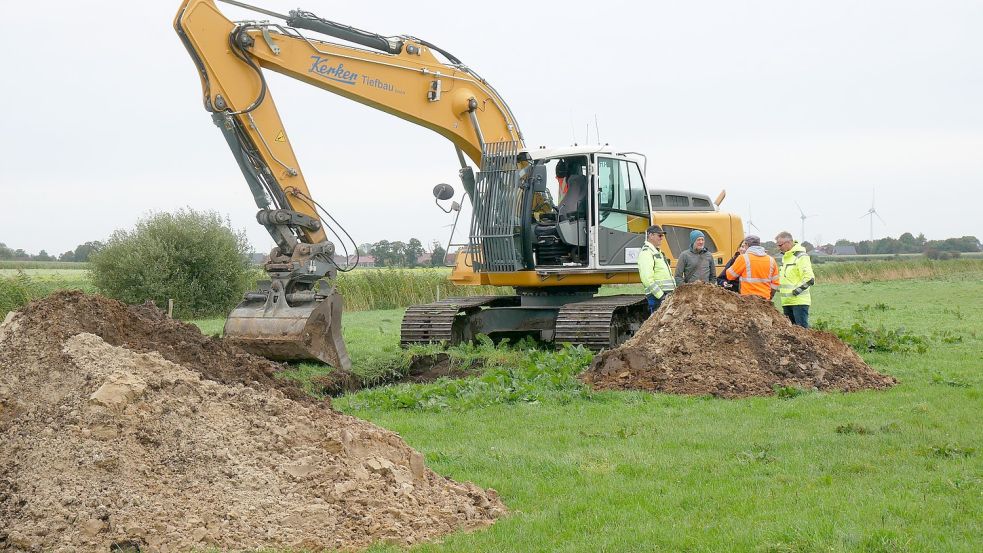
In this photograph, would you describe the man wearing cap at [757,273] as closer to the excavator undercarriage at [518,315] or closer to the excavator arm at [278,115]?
the excavator undercarriage at [518,315]

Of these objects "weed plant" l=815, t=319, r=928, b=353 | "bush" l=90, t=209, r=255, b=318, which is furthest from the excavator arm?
"bush" l=90, t=209, r=255, b=318

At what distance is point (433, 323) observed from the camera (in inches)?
536

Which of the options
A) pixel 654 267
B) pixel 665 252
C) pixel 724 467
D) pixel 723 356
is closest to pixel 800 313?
pixel 654 267

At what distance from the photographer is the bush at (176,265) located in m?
28.5

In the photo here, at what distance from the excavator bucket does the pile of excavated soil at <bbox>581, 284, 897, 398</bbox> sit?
306 centimetres

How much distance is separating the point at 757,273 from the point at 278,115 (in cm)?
644

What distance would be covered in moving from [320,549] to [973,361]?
10.2 meters

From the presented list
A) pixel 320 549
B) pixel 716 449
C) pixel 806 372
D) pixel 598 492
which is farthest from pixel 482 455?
pixel 806 372

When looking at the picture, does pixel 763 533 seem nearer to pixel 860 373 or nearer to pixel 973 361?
pixel 860 373

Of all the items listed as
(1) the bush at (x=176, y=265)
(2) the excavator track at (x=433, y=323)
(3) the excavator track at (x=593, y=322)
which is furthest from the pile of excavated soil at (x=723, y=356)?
(1) the bush at (x=176, y=265)

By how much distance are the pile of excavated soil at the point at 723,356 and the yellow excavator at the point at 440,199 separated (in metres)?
1.52

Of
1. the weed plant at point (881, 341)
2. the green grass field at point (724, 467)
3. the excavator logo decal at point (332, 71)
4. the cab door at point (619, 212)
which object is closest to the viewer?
the green grass field at point (724, 467)

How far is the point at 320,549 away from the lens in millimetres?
5434

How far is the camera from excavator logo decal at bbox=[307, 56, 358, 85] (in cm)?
1240
